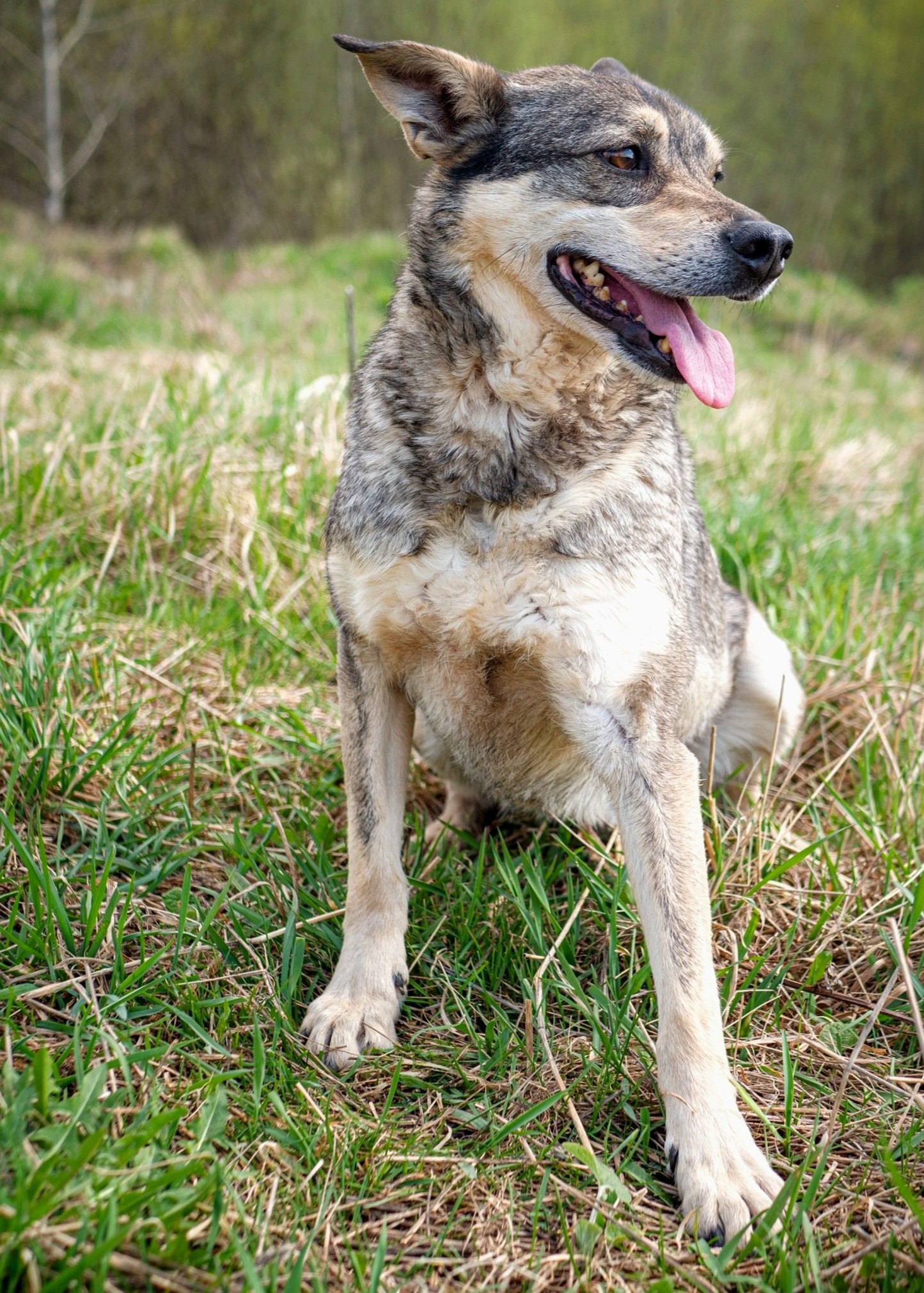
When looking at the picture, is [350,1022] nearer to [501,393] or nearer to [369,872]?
[369,872]

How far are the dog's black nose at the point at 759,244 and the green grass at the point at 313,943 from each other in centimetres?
135

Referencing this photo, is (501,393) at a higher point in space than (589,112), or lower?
lower

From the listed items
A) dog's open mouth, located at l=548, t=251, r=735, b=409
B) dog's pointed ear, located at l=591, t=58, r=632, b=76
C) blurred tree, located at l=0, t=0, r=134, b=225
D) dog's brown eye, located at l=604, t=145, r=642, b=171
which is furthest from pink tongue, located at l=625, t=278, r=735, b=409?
blurred tree, located at l=0, t=0, r=134, b=225

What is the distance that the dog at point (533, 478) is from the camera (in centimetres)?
225

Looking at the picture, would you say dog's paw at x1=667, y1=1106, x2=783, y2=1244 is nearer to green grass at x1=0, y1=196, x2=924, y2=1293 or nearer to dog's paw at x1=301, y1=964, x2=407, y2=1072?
green grass at x1=0, y1=196, x2=924, y2=1293

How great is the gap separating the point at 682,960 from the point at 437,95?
2033mm

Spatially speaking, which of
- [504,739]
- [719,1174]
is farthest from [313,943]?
[719,1174]

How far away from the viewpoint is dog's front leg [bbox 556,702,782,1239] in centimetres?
190

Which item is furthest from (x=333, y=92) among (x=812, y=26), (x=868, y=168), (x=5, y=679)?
(x=5, y=679)

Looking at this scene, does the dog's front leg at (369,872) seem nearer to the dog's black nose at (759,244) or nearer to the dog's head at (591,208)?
the dog's head at (591,208)

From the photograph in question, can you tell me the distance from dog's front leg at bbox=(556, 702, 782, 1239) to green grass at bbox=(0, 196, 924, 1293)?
87mm

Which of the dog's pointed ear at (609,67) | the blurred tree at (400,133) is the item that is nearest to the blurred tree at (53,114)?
the blurred tree at (400,133)

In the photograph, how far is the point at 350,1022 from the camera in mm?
2225

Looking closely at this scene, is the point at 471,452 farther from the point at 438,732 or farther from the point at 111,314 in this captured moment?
the point at 111,314
